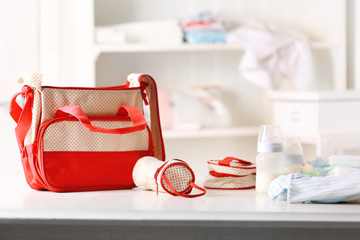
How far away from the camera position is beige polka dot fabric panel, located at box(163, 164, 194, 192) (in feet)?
3.69

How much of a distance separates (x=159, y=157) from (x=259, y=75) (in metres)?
1.68

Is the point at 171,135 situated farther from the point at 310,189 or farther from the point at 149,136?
the point at 310,189

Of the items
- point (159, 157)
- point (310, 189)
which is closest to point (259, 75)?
point (159, 157)

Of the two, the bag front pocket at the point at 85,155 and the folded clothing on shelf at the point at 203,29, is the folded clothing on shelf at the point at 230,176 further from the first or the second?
the folded clothing on shelf at the point at 203,29

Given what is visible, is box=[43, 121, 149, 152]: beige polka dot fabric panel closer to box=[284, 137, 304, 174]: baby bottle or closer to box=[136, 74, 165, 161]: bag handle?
box=[136, 74, 165, 161]: bag handle

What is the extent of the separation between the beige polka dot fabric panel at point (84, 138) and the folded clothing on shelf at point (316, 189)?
0.33 m

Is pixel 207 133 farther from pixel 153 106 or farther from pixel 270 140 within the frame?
pixel 270 140

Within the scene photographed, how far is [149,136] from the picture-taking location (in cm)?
129

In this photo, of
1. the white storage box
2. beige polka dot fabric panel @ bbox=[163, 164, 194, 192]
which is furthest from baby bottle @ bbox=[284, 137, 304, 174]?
the white storage box

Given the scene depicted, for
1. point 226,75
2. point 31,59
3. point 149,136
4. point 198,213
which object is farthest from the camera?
point 226,75

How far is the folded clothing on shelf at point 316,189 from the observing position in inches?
41.4

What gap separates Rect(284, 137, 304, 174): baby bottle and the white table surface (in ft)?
0.39

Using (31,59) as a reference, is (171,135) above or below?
below

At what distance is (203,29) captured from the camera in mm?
2965
